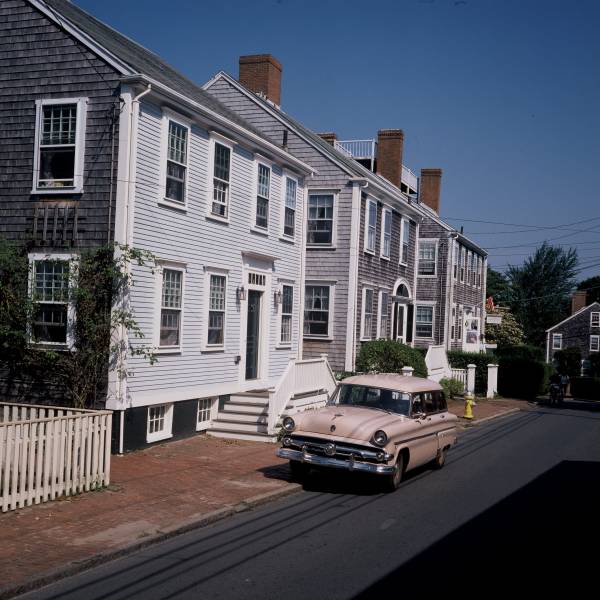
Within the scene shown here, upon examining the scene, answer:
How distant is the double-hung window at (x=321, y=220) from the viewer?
26.3 metres

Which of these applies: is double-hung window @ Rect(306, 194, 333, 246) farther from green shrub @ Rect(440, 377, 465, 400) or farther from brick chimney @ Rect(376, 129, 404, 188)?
brick chimney @ Rect(376, 129, 404, 188)

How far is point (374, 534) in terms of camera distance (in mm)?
9289

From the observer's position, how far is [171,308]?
16.0m

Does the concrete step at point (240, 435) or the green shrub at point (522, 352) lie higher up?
the green shrub at point (522, 352)

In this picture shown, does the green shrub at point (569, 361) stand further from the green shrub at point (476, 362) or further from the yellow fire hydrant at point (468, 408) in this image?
the yellow fire hydrant at point (468, 408)

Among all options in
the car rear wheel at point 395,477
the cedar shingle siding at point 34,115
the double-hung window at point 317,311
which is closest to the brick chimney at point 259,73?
the double-hung window at point 317,311

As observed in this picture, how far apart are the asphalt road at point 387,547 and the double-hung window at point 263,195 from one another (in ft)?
28.1

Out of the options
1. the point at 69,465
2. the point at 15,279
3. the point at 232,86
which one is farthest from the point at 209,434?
the point at 232,86

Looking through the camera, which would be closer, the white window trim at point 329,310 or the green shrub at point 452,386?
the white window trim at point 329,310

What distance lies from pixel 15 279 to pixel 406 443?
26.5 feet

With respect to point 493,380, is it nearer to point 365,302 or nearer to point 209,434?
point 365,302

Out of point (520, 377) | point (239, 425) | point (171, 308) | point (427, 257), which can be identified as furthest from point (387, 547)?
point (427, 257)

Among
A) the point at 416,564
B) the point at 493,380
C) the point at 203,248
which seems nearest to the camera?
the point at 416,564

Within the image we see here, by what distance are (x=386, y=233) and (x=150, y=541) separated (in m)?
21.5
